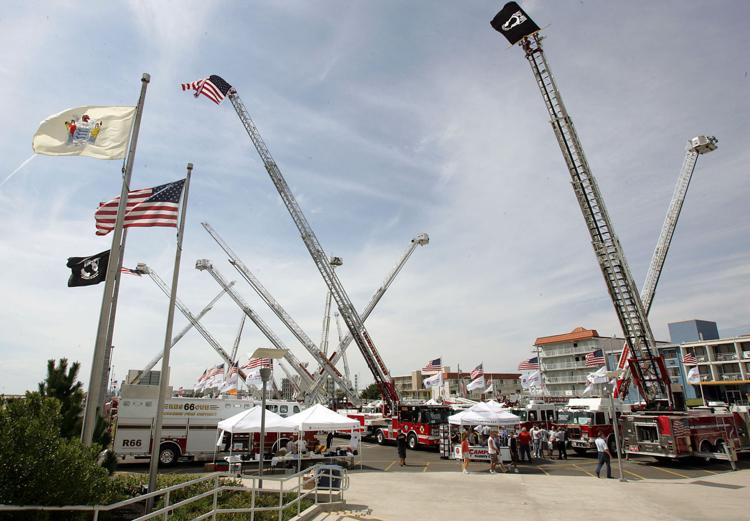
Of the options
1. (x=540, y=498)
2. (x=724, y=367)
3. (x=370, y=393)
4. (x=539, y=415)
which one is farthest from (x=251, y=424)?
(x=370, y=393)

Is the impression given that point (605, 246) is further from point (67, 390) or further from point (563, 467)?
point (67, 390)

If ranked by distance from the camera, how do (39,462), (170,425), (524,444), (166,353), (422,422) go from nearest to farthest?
1. (39,462)
2. (166,353)
3. (170,425)
4. (524,444)
5. (422,422)

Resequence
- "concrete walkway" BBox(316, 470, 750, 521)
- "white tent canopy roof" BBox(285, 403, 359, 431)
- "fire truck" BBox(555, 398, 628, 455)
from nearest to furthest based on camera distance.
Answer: "concrete walkway" BBox(316, 470, 750, 521), "white tent canopy roof" BBox(285, 403, 359, 431), "fire truck" BBox(555, 398, 628, 455)

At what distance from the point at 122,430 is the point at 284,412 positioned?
26.6ft

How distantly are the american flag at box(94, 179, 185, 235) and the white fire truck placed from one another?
11405 mm

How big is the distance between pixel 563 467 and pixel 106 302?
19510 mm

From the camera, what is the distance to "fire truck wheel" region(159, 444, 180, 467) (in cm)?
2069

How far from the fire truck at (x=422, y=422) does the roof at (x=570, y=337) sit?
6901 cm

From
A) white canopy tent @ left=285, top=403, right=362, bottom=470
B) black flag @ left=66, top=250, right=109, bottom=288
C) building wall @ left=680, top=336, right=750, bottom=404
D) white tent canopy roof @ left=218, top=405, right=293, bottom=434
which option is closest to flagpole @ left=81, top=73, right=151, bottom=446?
black flag @ left=66, top=250, right=109, bottom=288

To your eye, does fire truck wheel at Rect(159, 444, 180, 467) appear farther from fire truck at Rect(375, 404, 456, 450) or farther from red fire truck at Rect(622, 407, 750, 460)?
red fire truck at Rect(622, 407, 750, 460)

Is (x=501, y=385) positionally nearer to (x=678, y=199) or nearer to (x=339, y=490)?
(x=678, y=199)

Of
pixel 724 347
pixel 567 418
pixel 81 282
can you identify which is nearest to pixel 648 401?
pixel 567 418

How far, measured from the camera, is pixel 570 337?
296ft

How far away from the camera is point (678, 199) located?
1864 inches
